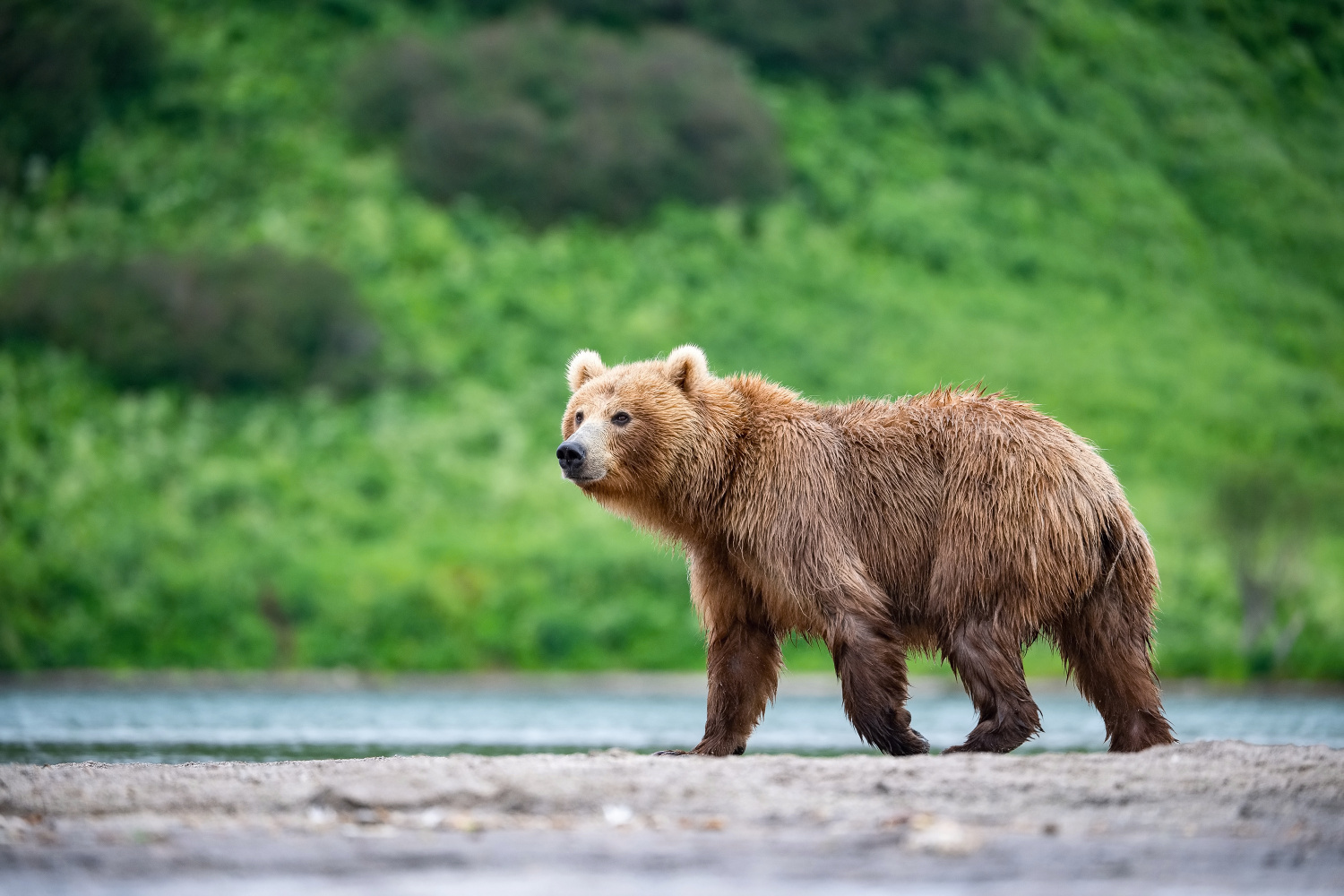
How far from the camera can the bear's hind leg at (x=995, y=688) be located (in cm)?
767

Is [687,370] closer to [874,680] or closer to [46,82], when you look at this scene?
[874,680]

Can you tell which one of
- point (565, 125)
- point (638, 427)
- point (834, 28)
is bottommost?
point (638, 427)

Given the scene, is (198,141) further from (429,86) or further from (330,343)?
(330,343)

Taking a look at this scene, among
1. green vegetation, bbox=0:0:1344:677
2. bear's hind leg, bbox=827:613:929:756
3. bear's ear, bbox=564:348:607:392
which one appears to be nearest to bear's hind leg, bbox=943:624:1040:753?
bear's hind leg, bbox=827:613:929:756

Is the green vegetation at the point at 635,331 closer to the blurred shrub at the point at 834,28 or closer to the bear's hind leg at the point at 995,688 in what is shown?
the blurred shrub at the point at 834,28

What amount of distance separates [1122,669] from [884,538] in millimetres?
1367

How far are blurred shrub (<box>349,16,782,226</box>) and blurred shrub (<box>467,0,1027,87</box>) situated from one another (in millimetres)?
5473

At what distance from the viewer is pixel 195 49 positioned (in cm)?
5675

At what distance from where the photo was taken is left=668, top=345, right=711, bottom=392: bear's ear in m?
8.53

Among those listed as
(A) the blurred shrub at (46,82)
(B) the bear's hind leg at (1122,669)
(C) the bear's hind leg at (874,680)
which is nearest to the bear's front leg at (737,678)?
(C) the bear's hind leg at (874,680)

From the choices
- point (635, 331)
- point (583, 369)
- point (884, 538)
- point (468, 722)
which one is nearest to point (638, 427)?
point (583, 369)

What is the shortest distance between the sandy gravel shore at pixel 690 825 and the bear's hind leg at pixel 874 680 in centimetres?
55

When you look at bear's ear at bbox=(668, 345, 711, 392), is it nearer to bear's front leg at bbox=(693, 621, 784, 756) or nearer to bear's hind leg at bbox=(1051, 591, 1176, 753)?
bear's front leg at bbox=(693, 621, 784, 756)

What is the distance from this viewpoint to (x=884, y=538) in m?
8.04
